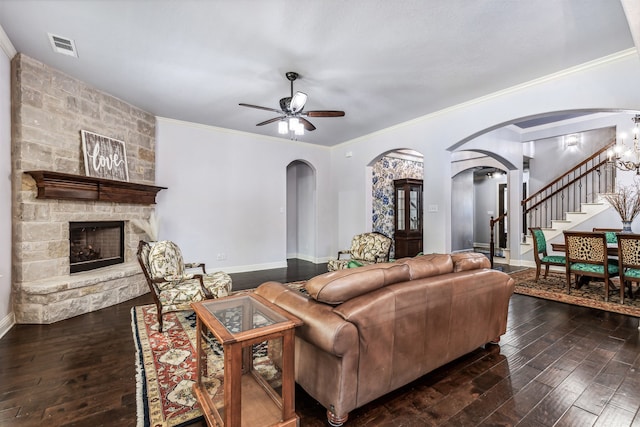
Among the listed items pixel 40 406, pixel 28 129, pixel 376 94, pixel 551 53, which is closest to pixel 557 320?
pixel 551 53

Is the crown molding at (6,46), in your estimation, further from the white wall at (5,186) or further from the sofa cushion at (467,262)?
the sofa cushion at (467,262)

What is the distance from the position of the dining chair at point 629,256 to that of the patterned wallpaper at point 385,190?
404 cm

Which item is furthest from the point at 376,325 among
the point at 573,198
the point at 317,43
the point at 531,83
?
the point at 573,198

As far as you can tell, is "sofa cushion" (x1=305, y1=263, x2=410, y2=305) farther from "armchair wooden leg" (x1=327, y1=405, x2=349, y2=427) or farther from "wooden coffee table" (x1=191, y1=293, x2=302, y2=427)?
"armchair wooden leg" (x1=327, y1=405, x2=349, y2=427)

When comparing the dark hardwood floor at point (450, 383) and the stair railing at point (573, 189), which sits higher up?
the stair railing at point (573, 189)

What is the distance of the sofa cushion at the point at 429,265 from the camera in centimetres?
203

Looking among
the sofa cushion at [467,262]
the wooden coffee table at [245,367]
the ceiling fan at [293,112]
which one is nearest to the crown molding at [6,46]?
the ceiling fan at [293,112]

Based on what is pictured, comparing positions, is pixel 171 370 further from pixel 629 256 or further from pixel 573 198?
pixel 573 198

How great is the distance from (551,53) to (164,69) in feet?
13.5

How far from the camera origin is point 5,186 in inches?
118

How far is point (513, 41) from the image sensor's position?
108 inches

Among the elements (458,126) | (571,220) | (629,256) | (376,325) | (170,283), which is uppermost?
(458,126)

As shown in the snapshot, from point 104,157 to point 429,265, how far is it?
4375mm

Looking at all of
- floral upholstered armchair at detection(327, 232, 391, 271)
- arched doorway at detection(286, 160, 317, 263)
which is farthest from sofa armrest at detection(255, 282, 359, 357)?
arched doorway at detection(286, 160, 317, 263)
